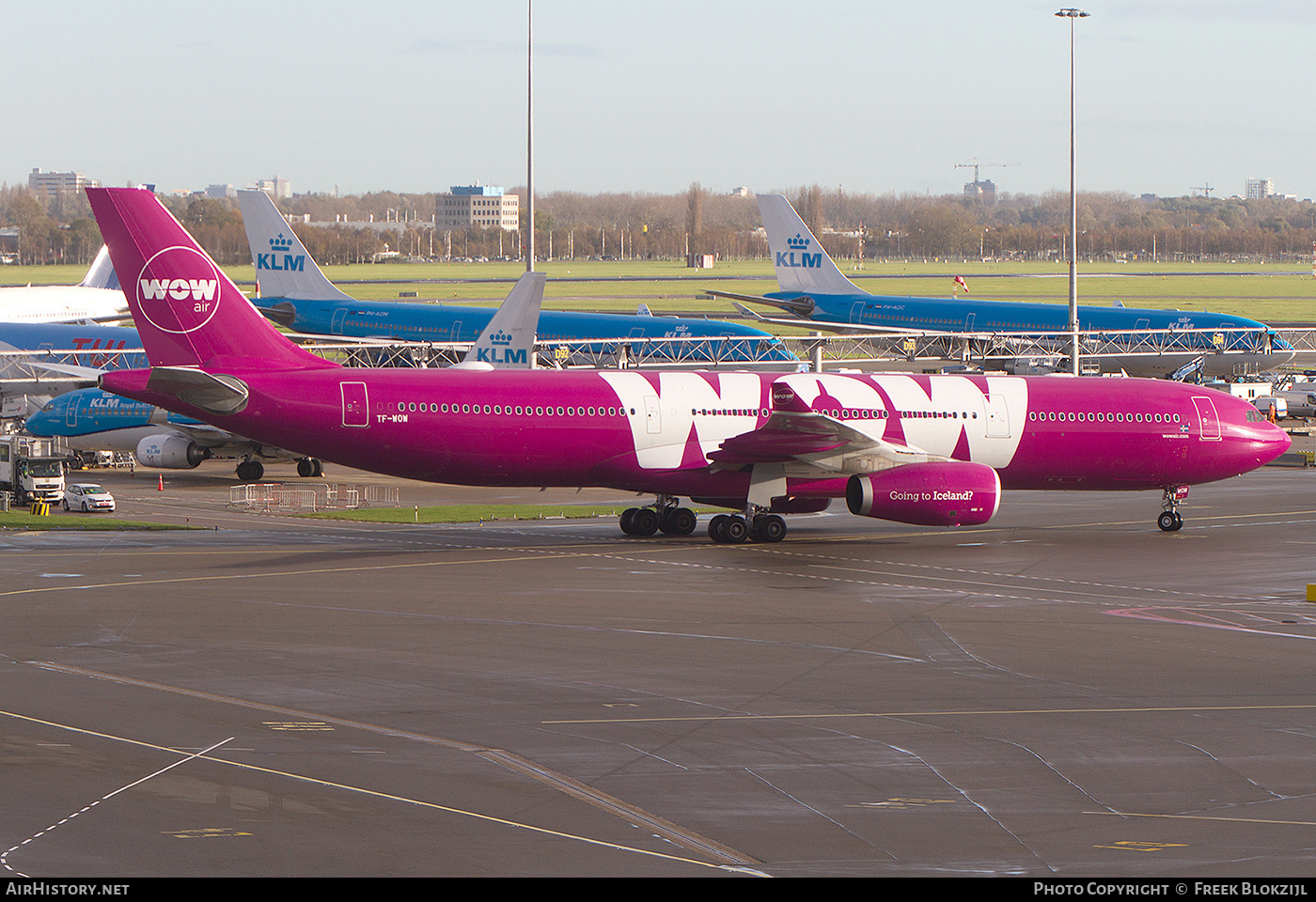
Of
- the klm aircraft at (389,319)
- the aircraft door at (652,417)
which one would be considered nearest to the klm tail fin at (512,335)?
the aircraft door at (652,417)

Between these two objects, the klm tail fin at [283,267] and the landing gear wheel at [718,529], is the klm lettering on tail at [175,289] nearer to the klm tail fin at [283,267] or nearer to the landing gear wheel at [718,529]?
the landing gear wheel at [718,529]


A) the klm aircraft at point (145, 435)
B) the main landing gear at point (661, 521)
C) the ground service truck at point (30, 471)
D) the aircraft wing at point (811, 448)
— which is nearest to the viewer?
the aircraft wing at point (811, 448)

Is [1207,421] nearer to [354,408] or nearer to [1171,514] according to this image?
[1171,514]

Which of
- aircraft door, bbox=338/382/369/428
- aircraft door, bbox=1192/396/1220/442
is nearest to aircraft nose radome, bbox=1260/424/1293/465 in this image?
aircraft door, bbox=1192/396/1220/442

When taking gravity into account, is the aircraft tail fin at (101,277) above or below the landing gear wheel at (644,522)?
above

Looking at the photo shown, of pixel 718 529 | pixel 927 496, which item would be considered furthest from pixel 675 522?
pixel 927 496

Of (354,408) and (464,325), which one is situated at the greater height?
(464,325)

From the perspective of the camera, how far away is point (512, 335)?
52.2 m

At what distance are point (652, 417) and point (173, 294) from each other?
40.0ft

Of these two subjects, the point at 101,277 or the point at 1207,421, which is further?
the point at 101,277

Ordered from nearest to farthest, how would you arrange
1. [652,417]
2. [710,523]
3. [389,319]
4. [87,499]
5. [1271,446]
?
[652,417], [710,523], [1271,446], [87,499], [389,319]

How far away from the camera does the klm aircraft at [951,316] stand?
85.1 m

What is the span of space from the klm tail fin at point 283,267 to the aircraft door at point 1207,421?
176 ft
